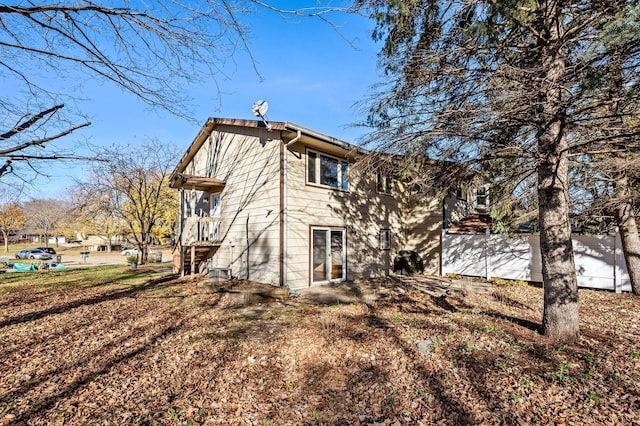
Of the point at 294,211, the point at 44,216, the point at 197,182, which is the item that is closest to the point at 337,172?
the point at 294,211

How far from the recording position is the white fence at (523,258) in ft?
28.9

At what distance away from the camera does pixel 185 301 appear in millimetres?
7480

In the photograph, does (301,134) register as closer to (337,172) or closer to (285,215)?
(337,172)

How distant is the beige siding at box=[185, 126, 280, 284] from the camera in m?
8.60

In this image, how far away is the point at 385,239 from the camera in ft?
38.1

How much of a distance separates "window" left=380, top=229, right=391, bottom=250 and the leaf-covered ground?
15.7 ft

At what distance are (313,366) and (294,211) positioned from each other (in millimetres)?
5100

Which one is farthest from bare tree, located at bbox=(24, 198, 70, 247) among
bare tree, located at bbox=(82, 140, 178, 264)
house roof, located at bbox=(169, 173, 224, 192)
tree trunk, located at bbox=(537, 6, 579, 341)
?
tree trunk, located at bbox=(537, 6, 579, 341)

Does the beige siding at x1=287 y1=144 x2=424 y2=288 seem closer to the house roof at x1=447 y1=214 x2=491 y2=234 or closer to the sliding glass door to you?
the sliding glass door

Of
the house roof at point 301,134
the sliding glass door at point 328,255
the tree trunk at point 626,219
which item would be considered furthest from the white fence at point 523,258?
the house roof at point 301,134

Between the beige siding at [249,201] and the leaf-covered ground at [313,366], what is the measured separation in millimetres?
2390

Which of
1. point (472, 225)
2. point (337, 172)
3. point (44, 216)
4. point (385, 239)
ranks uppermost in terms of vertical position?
point (337, 172)

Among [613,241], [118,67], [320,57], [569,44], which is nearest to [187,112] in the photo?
[118,67]

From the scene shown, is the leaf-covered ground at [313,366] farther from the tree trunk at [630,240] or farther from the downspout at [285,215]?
the tree trunk at [630,240]
